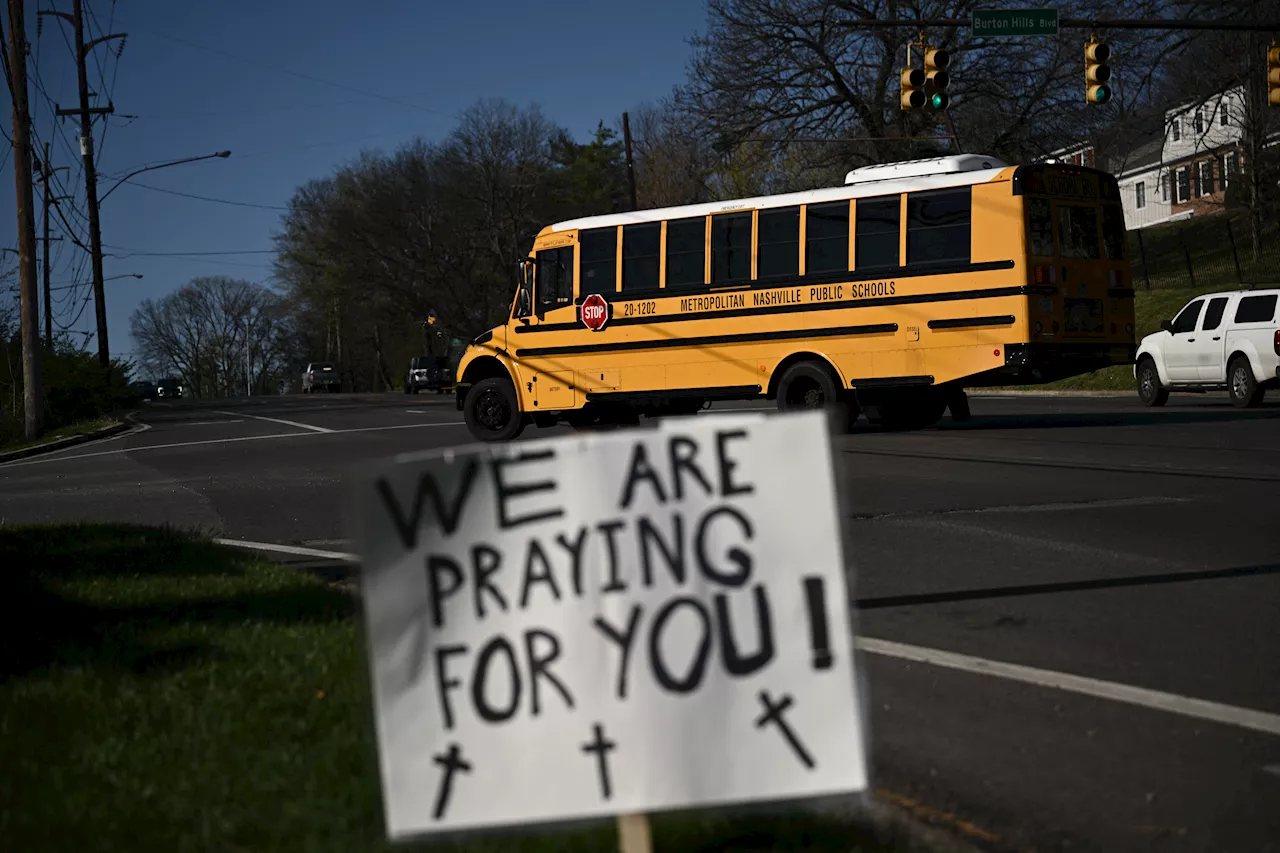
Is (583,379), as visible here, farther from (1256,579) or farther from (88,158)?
(88,158)

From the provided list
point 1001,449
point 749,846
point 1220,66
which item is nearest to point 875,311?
point 1001,449

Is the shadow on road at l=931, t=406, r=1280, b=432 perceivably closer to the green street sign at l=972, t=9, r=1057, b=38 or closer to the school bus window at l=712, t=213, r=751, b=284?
the school bus window at l=712, t=213, r=751, b=284

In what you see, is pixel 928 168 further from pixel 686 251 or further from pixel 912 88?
pixel 912 88

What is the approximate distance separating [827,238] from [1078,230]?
331 centimetres

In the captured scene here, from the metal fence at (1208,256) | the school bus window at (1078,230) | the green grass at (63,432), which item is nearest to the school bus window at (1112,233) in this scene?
the school bus window at (1078,230)

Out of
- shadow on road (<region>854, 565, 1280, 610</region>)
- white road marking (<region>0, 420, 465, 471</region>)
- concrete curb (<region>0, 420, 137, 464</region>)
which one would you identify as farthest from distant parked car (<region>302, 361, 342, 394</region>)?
shadow on road (<region>854, 565, 1280, 610</region>)

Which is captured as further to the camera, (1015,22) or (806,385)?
(1015,22)

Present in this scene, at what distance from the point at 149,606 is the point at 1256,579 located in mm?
5757

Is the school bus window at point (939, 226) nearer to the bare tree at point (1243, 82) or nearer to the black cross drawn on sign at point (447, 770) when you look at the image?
the black cross drawn on sign at point (447, 770)

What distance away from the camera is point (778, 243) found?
20.1 m

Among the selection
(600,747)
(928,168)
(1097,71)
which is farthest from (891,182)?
(600,747)

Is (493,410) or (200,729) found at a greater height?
(493,410)

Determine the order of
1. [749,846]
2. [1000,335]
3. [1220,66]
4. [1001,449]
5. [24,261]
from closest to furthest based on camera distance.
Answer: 1. [749,846]
2. [1001,449]
3. [1000,335]
4. [24,261]
5. [1220,66]

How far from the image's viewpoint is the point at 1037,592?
7664 mm
